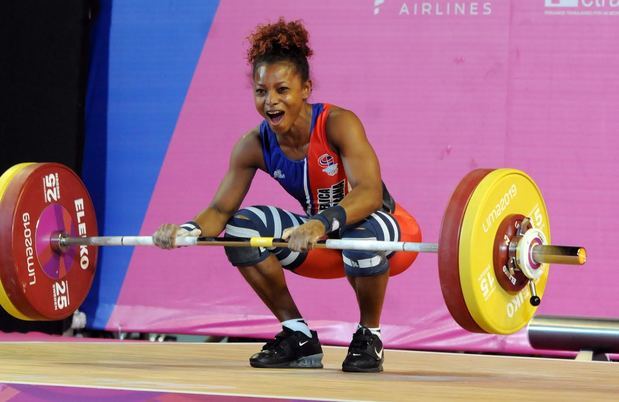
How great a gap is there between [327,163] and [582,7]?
1697 millimetres

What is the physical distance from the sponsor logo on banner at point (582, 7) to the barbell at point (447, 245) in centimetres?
162

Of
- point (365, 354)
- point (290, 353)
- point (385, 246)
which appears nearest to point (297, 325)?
point (290, 353)

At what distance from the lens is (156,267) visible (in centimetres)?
476

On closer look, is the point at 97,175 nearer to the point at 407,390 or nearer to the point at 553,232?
the point at 553,232

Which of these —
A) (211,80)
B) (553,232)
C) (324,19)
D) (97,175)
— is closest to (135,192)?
(97,175)

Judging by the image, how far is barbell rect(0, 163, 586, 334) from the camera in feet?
8.57

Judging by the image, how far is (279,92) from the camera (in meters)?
3.06

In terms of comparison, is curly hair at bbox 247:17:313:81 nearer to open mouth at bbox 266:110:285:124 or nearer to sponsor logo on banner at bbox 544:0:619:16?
open mouth at bbox 266:110:285:124

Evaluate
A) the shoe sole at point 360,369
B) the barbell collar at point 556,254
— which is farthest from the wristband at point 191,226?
the barbell collar at point 556,254

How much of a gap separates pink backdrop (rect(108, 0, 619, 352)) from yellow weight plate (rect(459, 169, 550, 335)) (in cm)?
148

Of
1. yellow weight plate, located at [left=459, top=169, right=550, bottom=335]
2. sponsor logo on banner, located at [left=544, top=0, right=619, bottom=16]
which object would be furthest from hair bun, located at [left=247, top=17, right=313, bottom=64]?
sponsor logo on banner, located at [left=544, top=0, right=619, bottom=16]

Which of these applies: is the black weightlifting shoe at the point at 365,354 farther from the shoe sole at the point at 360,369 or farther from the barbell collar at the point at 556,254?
the barbell collar at the point at 556,254

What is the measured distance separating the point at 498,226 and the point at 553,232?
65.5 inches

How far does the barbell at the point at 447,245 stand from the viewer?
2611 millimetres
